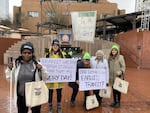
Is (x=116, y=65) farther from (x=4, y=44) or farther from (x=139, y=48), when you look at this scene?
(x=4, y=44)

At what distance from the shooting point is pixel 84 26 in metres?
7.91

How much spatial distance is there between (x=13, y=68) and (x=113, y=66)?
3.06 meters

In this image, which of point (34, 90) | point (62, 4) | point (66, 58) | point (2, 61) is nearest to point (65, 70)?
point (66, 58)

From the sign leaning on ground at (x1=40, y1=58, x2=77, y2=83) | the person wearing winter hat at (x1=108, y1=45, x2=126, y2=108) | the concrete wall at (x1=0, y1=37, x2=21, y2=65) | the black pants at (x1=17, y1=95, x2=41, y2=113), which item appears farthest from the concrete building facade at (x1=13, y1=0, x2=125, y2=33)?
the black pants at (x1=17, y1=95, x2=41, y2=113)

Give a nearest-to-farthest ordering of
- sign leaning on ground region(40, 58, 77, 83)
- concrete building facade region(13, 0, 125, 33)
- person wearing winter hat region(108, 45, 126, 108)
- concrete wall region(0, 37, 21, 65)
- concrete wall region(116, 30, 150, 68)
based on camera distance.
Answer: sign leaning on ground region(40, 58, 77, 83), person wearing winter hat region(108, 45, 126, 108), concrete wall region(116, 30, 150, 68), concrete wall region(0, 37, 21, 65), concrete building facade region(13, 0, 125, 33)

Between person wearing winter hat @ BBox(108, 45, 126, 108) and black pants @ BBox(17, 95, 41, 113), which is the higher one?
person wearing winter hat @ BBox(108, 45, 126, 108)

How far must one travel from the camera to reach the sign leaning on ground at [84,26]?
25.6 ft

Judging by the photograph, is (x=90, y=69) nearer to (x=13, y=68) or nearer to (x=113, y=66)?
(x=113, y=66)

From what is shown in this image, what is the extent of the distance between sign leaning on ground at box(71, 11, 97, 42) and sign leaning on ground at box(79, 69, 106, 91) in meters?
1.68

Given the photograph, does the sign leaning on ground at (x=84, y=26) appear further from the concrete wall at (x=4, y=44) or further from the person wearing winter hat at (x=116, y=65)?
the concrete wall at (x=4, y=44)

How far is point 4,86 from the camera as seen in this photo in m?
10.2

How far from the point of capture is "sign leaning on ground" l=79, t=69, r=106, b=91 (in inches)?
243

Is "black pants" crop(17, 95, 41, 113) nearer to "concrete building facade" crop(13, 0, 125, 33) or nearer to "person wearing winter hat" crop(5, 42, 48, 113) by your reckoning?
"person wearing winter hat" crop(5, 42, 48, 113)

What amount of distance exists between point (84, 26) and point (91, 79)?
7.20ft
